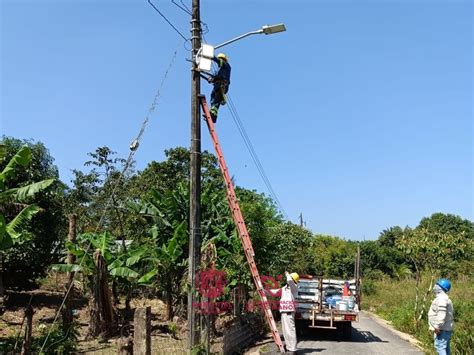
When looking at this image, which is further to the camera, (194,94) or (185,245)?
(185,245)

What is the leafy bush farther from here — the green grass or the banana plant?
the banana plant

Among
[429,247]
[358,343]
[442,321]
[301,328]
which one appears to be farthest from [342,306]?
[429,247]

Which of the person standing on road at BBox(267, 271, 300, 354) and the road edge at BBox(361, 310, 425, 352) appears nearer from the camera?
the person standing on road at BBox(267, 271, 300, 354)

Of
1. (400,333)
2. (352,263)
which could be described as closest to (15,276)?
(400,333)

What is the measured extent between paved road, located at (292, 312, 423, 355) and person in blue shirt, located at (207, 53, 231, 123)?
20.5ft

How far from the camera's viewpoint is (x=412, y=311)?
17.0 metres

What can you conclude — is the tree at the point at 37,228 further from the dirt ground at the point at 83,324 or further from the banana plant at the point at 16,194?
the banana plant at the point at 16,194

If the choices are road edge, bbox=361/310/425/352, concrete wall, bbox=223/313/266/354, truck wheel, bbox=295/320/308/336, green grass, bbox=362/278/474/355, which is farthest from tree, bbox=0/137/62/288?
green grass, bbox=362/278/474/355

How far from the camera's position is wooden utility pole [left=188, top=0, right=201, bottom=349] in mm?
8992

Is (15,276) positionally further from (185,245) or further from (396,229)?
(396,229)

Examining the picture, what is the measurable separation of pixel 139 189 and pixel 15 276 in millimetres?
9693

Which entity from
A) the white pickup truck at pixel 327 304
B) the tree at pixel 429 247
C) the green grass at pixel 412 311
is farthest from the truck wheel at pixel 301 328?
the tree at pixel 429 247

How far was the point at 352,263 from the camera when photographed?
40.0 m

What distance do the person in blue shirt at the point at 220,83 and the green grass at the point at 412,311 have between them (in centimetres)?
721
